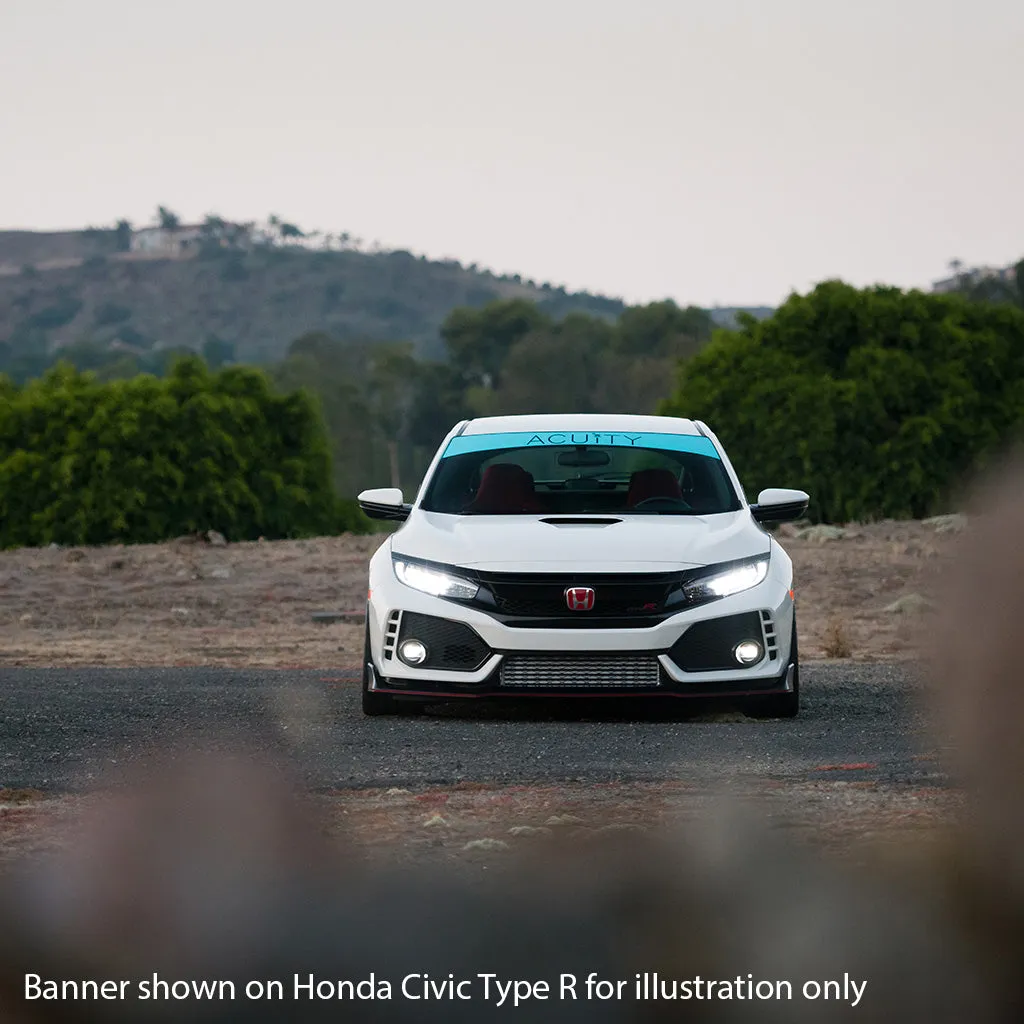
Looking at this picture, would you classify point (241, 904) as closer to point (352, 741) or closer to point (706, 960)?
point (706, 960)

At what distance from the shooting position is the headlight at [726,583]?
33.8ft

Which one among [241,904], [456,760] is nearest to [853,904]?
[241,904]

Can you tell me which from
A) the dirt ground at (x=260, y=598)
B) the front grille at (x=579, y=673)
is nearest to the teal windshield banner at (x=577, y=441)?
the front grille at (x=579, y=673)

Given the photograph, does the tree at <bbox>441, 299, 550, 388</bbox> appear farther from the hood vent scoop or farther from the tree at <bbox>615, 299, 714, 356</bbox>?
the hood vent scoop

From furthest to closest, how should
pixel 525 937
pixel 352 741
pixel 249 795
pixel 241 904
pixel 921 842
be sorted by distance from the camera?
1. pixel 352 741
2. pixel 249 795
3. pixel 921 842
4. pixel 241 904
5. pixel 525 937

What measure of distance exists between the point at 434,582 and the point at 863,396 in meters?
27.7

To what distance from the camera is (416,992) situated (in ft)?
15.0

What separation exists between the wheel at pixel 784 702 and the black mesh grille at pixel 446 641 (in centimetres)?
152

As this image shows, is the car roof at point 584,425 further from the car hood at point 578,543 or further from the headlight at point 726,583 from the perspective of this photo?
the headlight at point 726,583

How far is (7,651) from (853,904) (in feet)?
44.5

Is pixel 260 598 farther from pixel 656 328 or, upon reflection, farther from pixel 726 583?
pixel 656 328

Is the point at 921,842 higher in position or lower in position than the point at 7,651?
higher

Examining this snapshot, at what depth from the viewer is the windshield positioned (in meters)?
11.4

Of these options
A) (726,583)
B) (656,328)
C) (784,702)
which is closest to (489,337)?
(656,328)
